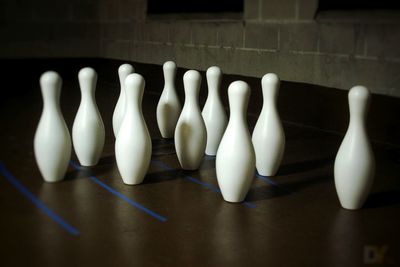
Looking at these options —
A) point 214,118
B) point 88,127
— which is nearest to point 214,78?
point 214,118

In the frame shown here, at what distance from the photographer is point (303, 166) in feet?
6.52

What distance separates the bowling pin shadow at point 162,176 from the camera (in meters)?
1.74

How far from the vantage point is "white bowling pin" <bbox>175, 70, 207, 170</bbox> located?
1831mm

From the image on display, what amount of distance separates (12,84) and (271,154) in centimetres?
282

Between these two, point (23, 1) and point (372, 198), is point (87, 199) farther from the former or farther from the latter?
point (23, 1)

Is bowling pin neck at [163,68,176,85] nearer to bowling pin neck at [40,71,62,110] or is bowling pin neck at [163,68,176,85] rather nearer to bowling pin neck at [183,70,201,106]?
bowling pin neck at [183,70,201,106]

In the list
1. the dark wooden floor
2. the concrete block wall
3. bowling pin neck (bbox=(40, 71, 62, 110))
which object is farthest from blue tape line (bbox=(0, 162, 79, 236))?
the concrete block wall

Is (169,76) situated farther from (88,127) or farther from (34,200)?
(34,200)

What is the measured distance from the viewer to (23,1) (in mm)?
4938

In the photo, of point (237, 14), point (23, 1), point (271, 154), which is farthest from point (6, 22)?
A: point (271, 154)

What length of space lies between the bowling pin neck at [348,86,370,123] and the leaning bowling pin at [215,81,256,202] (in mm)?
306

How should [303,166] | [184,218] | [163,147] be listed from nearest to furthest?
[184,218], [303,166], [163,147]

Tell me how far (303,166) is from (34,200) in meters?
0.98

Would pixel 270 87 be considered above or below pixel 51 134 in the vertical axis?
above
